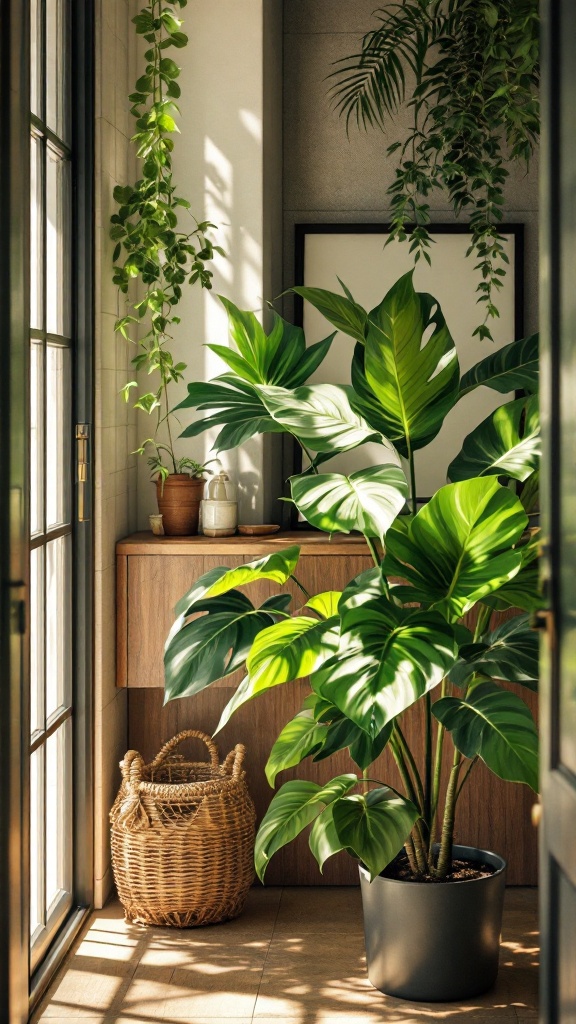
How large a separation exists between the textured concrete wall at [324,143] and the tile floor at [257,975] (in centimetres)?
205

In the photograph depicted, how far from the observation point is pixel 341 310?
102 inches

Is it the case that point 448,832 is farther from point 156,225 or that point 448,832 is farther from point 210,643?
point 156,225

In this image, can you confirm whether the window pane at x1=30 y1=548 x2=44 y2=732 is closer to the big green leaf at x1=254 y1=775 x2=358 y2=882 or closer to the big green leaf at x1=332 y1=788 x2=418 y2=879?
the big green leaf at x1=254 y1=775 x2=358 y2=882

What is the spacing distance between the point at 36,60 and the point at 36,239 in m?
0.42

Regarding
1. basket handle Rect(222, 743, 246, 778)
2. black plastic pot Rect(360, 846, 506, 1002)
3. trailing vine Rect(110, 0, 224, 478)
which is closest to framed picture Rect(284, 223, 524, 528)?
trailing vine Rect(110, 0, 224, 478)

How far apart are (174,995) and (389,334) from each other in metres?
1.65

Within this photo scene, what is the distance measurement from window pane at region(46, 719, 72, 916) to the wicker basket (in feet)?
0.43

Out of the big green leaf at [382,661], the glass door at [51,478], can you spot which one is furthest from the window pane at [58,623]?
the big green leaf at [382,661]

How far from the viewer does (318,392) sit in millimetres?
2598

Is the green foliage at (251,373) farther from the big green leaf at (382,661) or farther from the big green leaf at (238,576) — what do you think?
the big green leaf at (382,661)

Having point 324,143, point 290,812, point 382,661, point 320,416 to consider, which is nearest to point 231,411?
point 320,416

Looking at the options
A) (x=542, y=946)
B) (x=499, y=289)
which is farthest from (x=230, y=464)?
(x=542, y=946)

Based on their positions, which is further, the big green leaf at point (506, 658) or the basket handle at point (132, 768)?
the basket handle at point (132, 768)

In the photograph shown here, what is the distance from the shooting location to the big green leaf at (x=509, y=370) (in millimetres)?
2711
